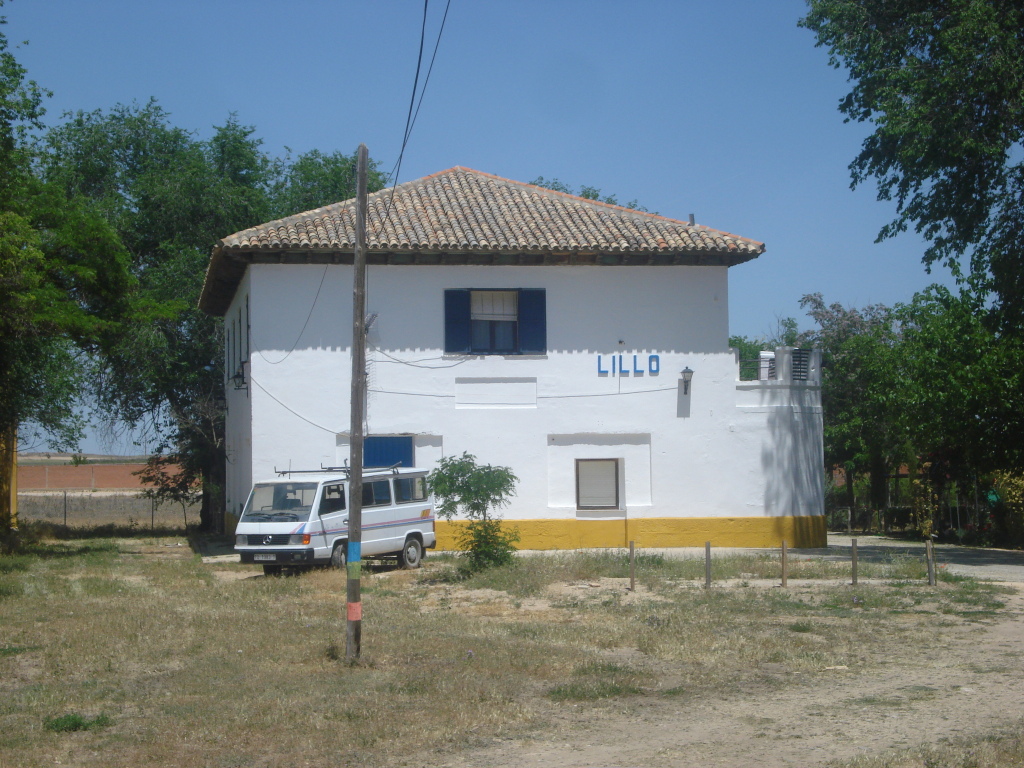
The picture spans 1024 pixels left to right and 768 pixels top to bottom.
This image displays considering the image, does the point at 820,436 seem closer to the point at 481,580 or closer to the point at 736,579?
the point at 736,579

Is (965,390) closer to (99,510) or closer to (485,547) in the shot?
(485,547)

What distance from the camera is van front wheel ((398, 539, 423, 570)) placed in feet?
67.2

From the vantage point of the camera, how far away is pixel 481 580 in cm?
1761

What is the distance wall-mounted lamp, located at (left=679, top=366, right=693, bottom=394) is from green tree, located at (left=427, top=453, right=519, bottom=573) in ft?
25.6

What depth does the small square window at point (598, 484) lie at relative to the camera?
82.6ft

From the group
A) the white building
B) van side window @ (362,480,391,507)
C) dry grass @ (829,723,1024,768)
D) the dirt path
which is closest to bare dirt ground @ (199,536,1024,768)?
the dirt path

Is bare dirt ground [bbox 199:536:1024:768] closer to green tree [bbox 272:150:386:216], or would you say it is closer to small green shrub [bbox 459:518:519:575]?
small green shrub [bbox 459:518:519:575]

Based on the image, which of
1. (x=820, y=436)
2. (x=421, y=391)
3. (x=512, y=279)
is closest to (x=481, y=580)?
(x=421, y=391)

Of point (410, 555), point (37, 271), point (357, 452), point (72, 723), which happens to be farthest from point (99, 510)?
point (72, 723)

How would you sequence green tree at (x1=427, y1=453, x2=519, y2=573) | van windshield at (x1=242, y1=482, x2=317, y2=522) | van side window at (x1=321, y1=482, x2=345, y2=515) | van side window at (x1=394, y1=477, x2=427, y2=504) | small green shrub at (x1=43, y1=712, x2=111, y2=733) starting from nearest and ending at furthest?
1. small green shrub at (x1=43, y1=712, x2=111, y2=733)
2. green tree at (x1=427, y1=453, x2=519, y2=573)
3. van windshield at (x1=242, y1=482, x2=317, y2=522)
4. van side window at (x1=321, y1=482, x2=345, y2=515)
5. van side window at (x1=394, y1=477, x2=427, y2=504)

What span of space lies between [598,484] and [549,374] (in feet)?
9.71

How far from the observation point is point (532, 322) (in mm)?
24812

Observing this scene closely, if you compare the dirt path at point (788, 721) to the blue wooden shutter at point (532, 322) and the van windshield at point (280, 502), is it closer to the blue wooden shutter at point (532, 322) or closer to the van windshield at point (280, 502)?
the van windshield at point (280, 502)

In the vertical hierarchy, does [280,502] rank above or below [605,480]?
below
